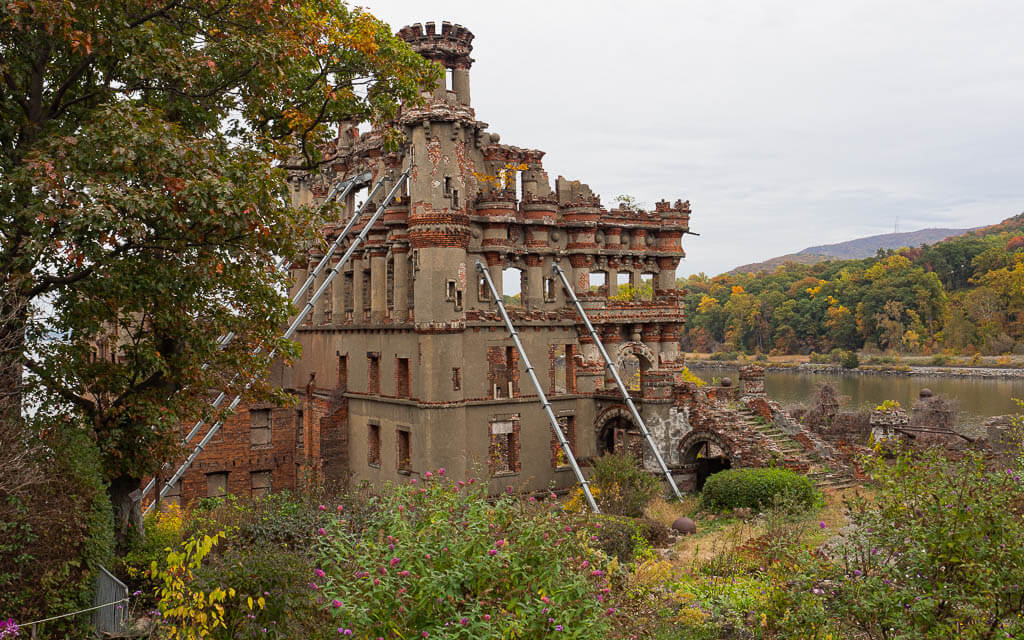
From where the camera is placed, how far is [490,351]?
100 ft

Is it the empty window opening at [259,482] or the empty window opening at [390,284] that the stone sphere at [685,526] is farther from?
the empty window opening at [259,482]

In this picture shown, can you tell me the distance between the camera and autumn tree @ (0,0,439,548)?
12.4 metres

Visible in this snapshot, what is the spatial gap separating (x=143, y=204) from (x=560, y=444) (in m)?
22.2

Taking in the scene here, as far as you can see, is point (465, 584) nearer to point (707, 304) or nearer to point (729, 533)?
point (729, 533)

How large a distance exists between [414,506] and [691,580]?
8499 millimetres

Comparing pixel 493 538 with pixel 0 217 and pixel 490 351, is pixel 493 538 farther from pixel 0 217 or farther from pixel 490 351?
pixel 490 351

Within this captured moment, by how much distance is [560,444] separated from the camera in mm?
31750

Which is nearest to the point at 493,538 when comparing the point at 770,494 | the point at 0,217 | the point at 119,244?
the point at 119,244

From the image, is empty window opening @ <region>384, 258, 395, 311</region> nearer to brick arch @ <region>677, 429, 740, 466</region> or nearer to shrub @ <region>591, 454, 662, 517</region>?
shrub @ <region>591, 454, 662, 517</region>

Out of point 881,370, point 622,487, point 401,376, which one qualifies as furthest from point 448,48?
point 881,370

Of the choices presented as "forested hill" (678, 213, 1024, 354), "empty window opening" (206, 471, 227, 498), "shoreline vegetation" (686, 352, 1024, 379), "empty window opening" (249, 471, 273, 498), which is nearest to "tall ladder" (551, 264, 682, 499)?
"empty window opening" (249, 471, 273, 498)

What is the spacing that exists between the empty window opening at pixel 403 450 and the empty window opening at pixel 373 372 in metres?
2.86

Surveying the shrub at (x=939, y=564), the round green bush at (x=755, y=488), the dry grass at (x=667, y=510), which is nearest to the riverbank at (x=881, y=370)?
the dry grass at (x=667, y=510)

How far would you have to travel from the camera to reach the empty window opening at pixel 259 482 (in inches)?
1328
